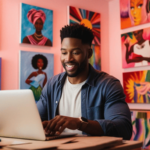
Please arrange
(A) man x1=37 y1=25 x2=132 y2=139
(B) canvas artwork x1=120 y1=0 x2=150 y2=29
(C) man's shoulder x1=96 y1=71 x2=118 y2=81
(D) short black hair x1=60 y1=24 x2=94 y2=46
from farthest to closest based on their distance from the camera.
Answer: (B) canvas artwork x1=120 y1=0 x2=150 y2=29 → (D) short black hair x1=60 y1=24 x2=94 y2=46 → (C) man's shoulder x1=96 y1=71 x2=118 y2=81 → (A) man x1=37 y1=25 x2=132 y2=139

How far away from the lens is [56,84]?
1.87 metres

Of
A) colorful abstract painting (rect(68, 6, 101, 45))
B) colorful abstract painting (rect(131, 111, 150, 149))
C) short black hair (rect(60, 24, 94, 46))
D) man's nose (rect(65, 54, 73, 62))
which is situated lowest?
colorful abstract painting (rect(131, 111, 150, 149))

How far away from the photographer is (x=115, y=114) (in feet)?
4.53

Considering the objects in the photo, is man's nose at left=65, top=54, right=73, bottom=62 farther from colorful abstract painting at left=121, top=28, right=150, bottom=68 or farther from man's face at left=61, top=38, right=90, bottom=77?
colorful abstract painting at left=121, top=28, right=150, bottom=68

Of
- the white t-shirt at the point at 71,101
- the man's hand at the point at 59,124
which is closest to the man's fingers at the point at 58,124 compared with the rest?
the man's hand at the point at 59,124

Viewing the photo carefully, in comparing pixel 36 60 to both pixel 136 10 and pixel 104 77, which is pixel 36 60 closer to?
pixel 136 10

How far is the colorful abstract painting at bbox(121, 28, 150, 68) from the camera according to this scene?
3534 mm

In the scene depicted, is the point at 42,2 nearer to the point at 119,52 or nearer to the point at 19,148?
the point at 119,52

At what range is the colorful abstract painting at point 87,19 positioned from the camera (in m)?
3.71

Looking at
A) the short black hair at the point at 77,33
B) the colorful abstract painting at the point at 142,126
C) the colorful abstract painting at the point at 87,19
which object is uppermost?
the colorful abstract painting at the point at 87,19

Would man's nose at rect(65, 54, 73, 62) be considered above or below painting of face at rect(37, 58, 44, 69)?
below

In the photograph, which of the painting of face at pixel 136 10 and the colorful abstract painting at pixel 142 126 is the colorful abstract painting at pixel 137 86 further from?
the painting of face at pixel 136 10

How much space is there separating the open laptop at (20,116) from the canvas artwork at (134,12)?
2.87 metres

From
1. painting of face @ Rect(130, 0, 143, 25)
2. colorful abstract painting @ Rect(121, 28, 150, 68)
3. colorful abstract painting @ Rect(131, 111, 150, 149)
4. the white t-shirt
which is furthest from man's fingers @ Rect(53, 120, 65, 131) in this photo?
painting of face @ Rect(130, 0, 143, 25)
